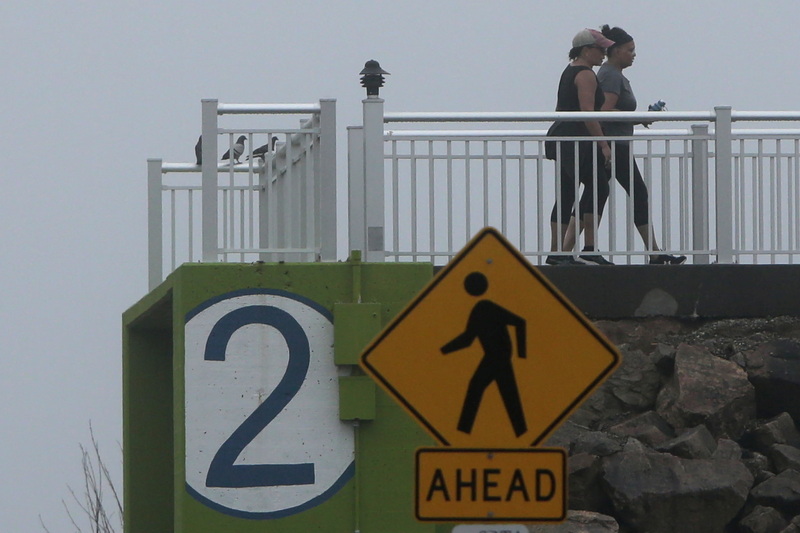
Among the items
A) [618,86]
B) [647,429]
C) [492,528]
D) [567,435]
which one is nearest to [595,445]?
[567,435]

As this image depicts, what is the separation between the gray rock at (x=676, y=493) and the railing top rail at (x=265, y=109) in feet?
9.39

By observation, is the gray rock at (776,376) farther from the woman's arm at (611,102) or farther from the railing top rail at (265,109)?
the railing top rail at (265,109)

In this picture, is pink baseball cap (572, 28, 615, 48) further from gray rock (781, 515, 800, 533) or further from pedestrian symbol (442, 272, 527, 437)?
pedestrian symbol (442, 272, 527, 437)

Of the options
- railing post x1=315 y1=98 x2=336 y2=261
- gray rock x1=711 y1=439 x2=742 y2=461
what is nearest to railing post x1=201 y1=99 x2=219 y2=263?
railing post x1=315 y1=98 x2=336 y2=261

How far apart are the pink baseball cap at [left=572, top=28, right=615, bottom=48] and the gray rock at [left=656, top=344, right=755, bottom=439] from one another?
231cm

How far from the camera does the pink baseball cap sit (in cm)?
1123

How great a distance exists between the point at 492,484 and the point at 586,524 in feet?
12.6

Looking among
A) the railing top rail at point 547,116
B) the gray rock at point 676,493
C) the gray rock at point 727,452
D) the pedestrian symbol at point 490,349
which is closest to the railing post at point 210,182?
the railing top rail at point 547,116

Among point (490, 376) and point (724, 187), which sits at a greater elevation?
point (724, 187)

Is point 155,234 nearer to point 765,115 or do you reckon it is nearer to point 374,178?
point 374,178

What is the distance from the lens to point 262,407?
29.6 feet

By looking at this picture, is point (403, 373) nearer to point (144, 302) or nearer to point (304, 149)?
point (304, 149)

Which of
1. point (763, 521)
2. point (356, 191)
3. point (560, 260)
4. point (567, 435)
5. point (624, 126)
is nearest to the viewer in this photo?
point (763, 521)

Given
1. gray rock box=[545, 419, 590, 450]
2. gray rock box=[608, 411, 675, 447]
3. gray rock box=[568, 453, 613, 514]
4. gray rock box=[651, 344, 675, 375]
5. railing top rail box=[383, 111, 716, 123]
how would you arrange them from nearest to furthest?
gray rock box=[568, 453, 613, 514]
gray rock box=[545, 419, 590, 450]
gray rock box=[608, 411, 675, 447]
railing top rail box=[383, 111, 716, 123]
gray rock box=[651, 344, 675, 375]
